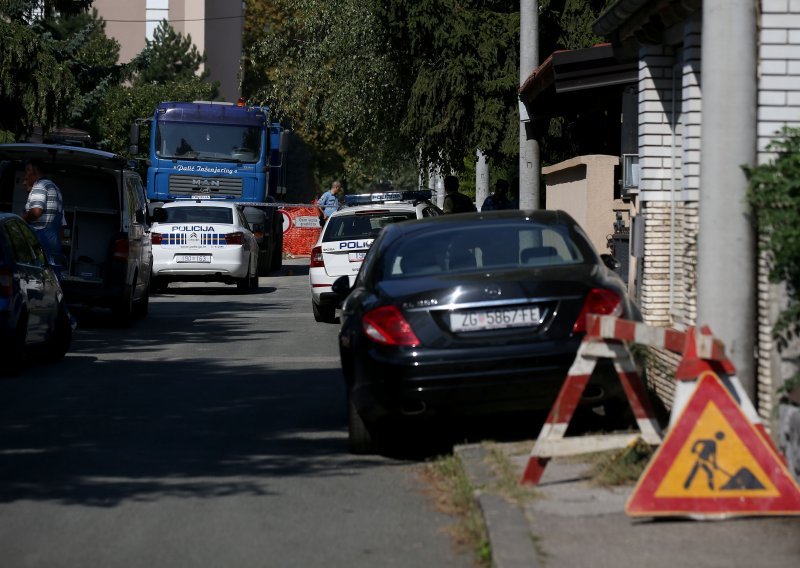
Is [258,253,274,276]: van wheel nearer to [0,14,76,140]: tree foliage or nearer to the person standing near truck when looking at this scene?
[0,14,76,140]: tree foliage

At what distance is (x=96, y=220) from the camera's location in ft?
67.3

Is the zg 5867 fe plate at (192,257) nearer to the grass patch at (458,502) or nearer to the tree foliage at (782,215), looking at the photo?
the grass patch at (458,502)

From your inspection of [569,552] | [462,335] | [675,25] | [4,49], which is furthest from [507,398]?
[4,49]

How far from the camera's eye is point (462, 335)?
882cm

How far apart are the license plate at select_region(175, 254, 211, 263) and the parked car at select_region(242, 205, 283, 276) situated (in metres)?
5.03

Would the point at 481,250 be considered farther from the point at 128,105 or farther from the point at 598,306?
the point at 128,105

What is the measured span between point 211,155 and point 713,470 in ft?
91.0

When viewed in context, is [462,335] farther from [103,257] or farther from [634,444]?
[103,257]

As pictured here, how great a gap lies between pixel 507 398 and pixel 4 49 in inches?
1187

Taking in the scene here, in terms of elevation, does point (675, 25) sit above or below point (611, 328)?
above

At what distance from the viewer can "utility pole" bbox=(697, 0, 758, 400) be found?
740cm

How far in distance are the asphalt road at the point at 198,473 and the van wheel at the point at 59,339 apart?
191 millimetres

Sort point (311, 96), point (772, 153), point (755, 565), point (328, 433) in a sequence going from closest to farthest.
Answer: point (755, 565), point (772, 153), point (328, 433), point (311, 96)

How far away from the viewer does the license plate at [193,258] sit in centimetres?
2620
